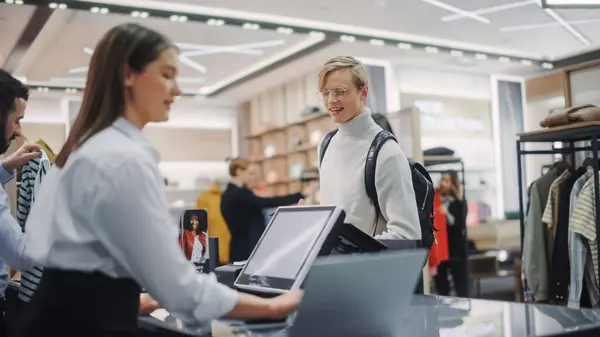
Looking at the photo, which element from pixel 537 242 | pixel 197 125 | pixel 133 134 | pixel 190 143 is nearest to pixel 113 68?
pixel 133 134

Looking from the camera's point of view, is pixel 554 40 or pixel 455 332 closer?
pixel 455 332

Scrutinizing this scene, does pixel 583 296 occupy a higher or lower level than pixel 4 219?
lower

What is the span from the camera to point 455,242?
6105mm

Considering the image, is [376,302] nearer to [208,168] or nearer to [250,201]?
[250,201]

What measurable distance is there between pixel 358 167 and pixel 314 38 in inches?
245

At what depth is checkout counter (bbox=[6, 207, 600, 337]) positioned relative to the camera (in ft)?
3.91

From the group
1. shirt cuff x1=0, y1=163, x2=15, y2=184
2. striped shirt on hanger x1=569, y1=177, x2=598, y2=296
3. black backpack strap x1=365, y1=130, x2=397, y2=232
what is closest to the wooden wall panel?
striped shirt on hanger x1=569, y1=177, x2=598, y2=296

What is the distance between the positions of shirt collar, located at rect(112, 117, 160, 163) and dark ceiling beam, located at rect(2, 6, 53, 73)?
5.83 metres

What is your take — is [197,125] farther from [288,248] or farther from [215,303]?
[215,303]

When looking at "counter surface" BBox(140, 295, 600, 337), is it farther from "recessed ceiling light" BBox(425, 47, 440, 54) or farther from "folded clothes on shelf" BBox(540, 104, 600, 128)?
"recessed ceiling light" BBox(425, 47, 440, 54)

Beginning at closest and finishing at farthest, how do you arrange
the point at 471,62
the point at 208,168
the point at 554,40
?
the point at 554,40
the point at 471,62
the point at 208,168

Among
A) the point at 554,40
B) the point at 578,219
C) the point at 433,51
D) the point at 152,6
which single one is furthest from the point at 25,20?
the point at 554,40

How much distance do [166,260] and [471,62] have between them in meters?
9.14

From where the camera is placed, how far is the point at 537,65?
9.68m
